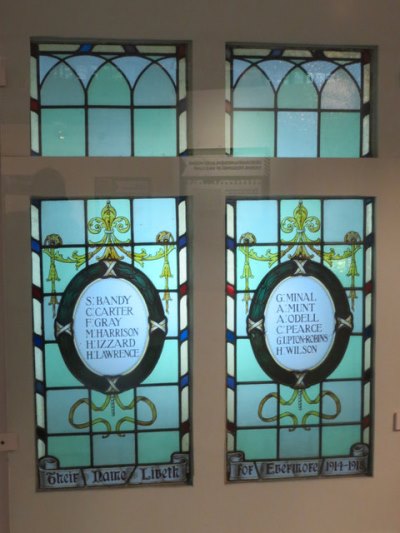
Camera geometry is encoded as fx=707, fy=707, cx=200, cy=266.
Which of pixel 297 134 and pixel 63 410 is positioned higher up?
pixel 297 134

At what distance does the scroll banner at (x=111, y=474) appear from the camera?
8.35ft

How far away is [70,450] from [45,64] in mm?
1372

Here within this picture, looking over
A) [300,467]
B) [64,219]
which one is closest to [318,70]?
[64,219]

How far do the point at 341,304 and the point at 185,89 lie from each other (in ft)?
3.15

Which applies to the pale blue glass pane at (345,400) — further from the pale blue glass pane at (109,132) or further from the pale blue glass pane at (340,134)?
the pale blue glass pane at (109,132)

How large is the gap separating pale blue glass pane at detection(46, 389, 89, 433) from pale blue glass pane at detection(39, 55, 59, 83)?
1.11 metres

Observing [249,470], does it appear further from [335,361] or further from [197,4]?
[197,4]

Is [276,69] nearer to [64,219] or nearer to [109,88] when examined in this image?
[109,88]

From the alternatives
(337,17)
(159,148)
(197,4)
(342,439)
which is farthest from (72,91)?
(342,439)

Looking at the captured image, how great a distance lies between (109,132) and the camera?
8.16 feet

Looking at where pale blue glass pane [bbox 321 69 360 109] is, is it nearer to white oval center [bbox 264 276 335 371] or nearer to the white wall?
the white wall

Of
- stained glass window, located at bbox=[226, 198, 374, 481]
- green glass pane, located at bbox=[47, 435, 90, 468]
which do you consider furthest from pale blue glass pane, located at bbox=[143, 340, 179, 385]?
green glass pane, located at bbox=[47, 435, 90, 468]

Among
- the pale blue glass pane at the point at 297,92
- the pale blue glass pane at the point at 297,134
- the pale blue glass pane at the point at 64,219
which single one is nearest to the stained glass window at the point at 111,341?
the pale blue glass pane at the point at 64,219

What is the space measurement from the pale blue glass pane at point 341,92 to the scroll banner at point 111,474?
4.59 feet
